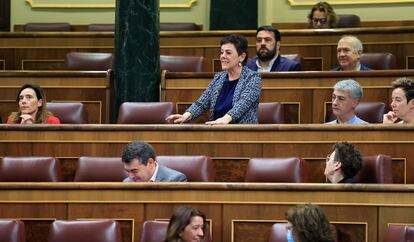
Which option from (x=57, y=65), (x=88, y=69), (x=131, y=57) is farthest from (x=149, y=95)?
(x=57, y=65)

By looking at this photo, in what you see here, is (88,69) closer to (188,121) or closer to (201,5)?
(188,121)

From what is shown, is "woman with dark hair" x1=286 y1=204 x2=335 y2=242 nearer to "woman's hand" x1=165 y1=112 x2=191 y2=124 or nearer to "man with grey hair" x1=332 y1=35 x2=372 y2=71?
"woman's hand" x1=165 y1=112 x2=191 y2=124

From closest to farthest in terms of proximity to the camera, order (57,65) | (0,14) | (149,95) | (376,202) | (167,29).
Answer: (376,202)
(149,95)
(57,65)
(167,29)
(0,14)

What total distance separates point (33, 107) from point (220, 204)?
1271mm

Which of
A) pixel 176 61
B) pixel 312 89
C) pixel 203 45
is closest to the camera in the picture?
pixel 312 89

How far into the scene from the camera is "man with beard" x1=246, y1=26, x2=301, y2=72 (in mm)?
4680

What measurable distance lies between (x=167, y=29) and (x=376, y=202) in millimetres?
3187

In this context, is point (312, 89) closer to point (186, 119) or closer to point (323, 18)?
point (186, 119)

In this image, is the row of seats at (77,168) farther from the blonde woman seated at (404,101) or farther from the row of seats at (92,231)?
the blonde woman seated at (404,101)

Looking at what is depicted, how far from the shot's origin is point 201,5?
6637 millimetres

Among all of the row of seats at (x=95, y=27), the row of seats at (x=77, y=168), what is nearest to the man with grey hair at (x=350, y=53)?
the row of seats at (x=77, y=168)

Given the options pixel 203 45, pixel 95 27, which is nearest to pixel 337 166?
pixel 203 45

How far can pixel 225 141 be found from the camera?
3.82 m

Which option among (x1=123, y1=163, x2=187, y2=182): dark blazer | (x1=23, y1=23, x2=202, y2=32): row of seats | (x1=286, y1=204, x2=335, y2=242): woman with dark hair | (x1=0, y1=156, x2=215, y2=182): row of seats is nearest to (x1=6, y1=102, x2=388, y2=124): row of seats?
(x1=0, y1=156, x2=215, y2=182): row of seats
